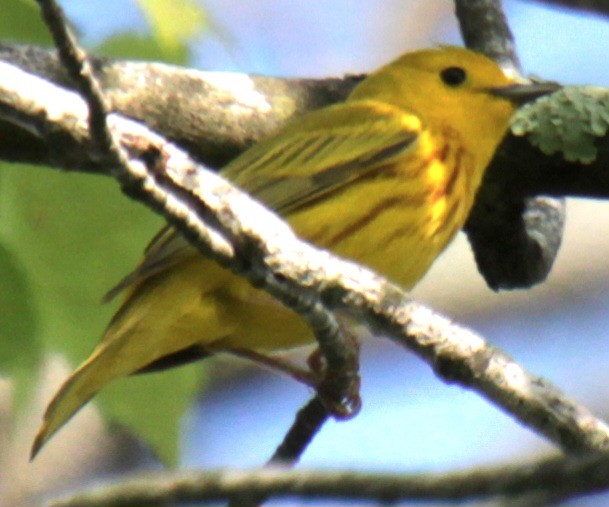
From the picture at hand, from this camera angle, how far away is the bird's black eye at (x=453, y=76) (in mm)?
4953

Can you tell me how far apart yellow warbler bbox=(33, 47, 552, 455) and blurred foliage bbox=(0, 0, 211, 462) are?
8cm

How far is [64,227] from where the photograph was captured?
3.25 m

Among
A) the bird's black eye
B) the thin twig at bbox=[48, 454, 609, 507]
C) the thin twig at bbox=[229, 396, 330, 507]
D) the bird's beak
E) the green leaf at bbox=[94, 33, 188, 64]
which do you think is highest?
the thin twig at bbox=[48, 454, 609, 507]

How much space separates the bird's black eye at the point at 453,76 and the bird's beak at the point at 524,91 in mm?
212

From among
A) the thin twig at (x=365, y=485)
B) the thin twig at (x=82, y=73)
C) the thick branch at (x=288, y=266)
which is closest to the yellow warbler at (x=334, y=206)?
the thick branch at (x=288, y=266)

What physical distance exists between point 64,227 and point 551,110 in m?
1.78

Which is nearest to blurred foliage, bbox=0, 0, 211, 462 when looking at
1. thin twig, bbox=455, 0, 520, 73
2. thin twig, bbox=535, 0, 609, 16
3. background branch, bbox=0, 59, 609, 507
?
background branch, bbox=0, 59, 609, 507

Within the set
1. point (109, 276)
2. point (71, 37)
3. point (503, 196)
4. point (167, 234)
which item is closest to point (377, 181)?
point (503, 196)

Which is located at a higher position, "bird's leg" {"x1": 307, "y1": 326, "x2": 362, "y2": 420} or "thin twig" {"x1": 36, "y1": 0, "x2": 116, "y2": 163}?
"thin twig" {"x1": 36, "y1": 0, "x2": 116, "y2": 163}

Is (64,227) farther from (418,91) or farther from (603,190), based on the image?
(418,91)

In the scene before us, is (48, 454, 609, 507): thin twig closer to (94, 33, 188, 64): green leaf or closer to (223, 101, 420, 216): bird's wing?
(94, 33, 188, 64): green leaf

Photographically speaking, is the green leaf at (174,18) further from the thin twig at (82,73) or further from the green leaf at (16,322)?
the thin twig at (82,73)

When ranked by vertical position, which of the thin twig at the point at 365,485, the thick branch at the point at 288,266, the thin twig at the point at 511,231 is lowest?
the thin twig at the point at 511,231

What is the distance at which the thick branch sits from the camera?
97.0 inches
